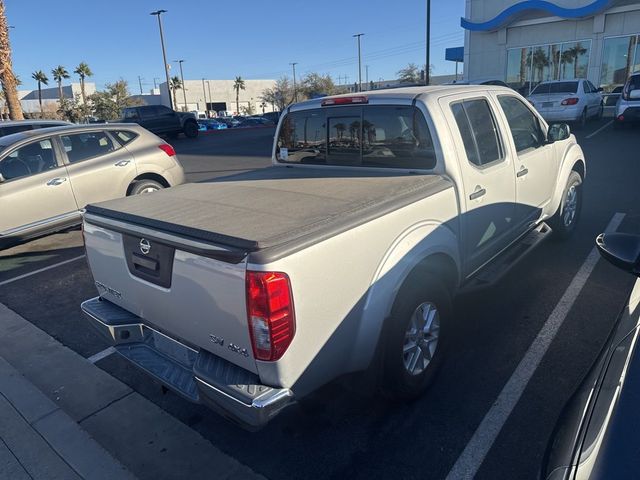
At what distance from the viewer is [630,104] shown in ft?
48.7

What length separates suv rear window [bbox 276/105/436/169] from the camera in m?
3.45

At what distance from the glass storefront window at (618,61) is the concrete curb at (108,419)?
89.9 feet

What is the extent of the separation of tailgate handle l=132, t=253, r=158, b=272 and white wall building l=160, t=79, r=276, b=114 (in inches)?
3213

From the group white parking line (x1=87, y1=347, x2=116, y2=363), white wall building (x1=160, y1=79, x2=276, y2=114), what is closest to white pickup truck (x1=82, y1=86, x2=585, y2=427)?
white parking line (x1=87, y1=347, x2=116, y2=363)

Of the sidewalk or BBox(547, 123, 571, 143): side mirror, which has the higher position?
BBox(547, 123, 571, 143): side mirror

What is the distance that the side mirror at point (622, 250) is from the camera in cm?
232

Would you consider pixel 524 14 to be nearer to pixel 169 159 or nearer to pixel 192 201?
pixel 169 159

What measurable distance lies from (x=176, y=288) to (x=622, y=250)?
230 cm

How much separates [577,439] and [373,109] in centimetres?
274

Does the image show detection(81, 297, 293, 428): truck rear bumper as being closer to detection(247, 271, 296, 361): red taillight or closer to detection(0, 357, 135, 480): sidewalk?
detection(247, 271, 296, 361): red taillight

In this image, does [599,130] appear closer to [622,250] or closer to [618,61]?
[618,61]

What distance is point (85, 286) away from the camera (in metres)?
5.38

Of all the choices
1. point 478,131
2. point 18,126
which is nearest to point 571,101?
point 478,131

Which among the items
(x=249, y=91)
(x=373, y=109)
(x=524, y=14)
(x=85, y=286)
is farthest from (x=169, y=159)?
(x=249, y=91)
